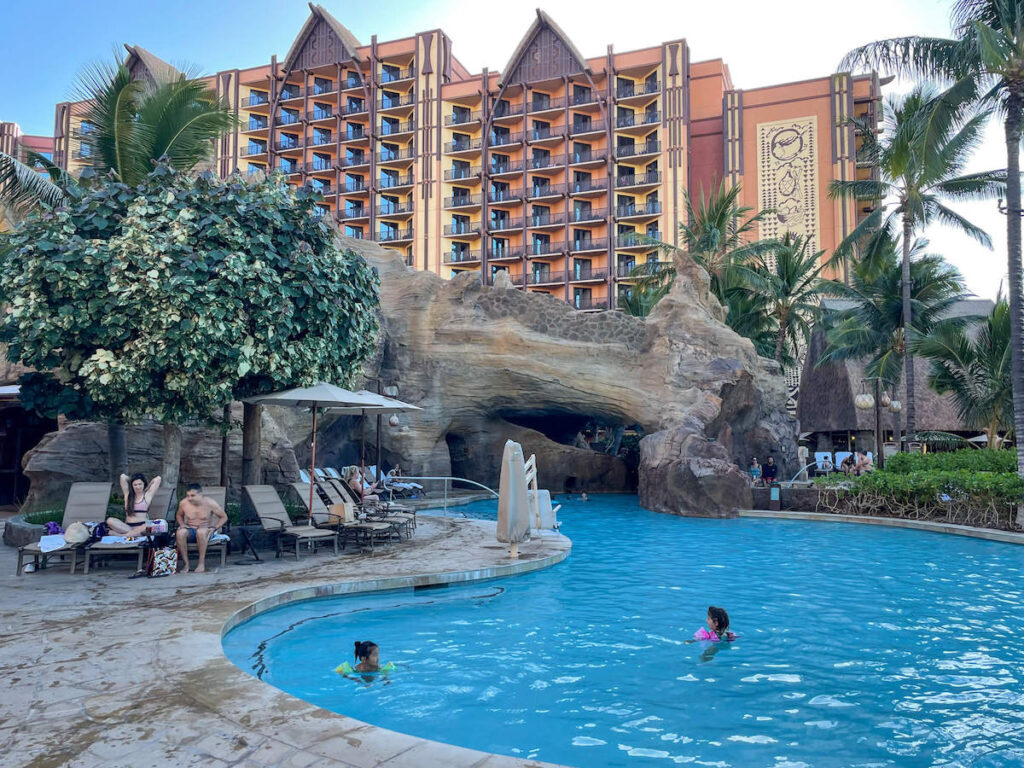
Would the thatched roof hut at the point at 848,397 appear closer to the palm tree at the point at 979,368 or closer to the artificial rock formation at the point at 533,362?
the palm tree at the point at 979,368

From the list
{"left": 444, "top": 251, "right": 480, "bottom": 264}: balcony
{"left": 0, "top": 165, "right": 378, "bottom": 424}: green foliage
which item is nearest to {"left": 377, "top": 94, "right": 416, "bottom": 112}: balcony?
{"left": 444, "top": 251, "right": 480, "bottom": 264}: balcony

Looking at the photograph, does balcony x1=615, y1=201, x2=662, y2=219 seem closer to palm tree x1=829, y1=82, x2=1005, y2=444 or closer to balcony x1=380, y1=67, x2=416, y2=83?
balcony x1=380, y1=67, x2=416, y2=83

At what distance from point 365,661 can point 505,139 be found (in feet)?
163

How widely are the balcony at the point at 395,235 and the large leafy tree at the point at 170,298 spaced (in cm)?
4158

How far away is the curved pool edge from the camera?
1352 centimetres

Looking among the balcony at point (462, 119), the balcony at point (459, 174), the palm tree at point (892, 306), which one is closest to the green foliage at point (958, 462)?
the palm tree at point (892, 306)

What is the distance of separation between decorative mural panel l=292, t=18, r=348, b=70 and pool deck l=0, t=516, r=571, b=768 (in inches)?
2056

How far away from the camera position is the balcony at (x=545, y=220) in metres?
49.9

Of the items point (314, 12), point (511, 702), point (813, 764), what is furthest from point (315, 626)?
point (314, 12)

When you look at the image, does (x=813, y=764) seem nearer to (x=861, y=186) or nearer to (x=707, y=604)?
(x=707, y=604)

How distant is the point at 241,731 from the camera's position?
3.75m

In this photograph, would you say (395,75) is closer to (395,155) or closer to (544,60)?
(395,155)

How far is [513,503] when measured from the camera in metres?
9.90

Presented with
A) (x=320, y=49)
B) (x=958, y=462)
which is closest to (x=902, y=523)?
(x=958, y=462)
